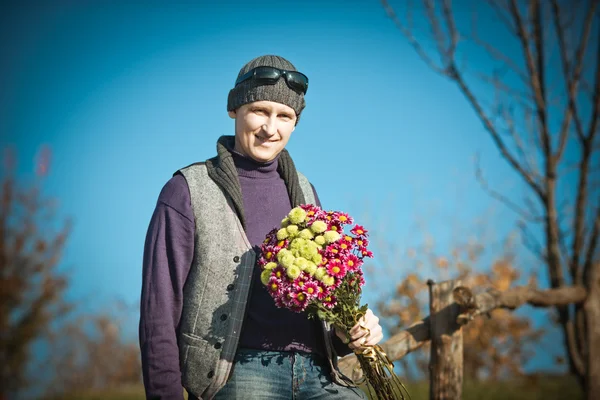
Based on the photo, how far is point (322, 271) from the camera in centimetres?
221

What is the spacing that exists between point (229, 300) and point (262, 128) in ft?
2.74

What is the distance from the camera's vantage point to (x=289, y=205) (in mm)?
2688

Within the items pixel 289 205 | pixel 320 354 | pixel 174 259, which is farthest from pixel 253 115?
pixel 320 354

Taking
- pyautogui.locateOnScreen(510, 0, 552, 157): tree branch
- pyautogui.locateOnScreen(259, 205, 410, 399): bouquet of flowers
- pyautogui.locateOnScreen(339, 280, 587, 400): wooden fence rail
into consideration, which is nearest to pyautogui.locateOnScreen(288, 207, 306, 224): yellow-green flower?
pyautogui.locateOnScreen(259, 205, 410, 399): bouquet of flowers

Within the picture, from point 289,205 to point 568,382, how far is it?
8628 millimetres

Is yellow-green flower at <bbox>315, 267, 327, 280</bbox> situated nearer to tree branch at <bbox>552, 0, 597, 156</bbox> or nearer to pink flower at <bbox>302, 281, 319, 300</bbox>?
pink flower at <bbox>302, 281, 319, 300</bbox>

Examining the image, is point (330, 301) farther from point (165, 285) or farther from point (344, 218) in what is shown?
point (165, 285)

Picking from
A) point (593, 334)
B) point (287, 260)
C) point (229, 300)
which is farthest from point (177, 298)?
point (593, 334)

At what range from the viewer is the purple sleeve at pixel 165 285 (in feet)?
6.95

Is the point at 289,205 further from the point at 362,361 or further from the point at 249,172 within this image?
the point at 362,361

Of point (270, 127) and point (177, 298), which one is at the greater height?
point (270, 127)

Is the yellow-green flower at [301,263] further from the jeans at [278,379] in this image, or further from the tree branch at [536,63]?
the tree branch at [536,63]

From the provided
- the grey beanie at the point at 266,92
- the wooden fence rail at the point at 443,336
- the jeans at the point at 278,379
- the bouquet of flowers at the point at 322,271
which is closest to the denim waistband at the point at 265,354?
the jeans at the point at 278,379

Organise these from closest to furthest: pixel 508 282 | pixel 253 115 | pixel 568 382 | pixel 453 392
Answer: pixel 253 115 → pixel 453 392 → pixel 568 382 → pixel 508 282
